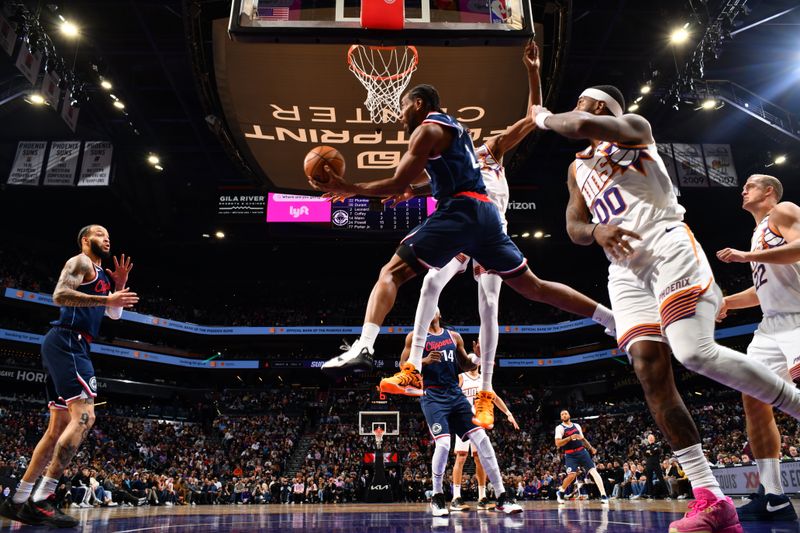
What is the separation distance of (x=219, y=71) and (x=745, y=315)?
31.1m

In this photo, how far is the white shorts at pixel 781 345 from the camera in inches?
166

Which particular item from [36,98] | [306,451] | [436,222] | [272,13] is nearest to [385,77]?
[272,13]

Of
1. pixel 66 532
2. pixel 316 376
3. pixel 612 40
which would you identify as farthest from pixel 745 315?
pixel 66 532

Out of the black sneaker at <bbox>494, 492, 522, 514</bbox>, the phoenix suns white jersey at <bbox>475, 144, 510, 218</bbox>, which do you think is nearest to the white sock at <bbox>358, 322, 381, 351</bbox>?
the phoenix suns white jersey at <bbox>475, 144, 510, 218</bbox>

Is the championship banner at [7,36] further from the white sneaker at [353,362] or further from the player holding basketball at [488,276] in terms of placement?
the white sneaker at [353,362]

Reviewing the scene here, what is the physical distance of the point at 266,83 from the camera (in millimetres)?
9016

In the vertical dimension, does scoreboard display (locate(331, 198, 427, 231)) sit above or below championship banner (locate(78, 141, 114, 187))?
below

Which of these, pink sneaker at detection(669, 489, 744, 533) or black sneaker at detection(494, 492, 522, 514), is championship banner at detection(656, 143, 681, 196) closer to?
black sneaker at detection(494, 492, 522, 514)

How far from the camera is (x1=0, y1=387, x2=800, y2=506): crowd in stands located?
17906 mm

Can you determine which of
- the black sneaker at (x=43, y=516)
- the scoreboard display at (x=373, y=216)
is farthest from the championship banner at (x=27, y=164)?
the black sneaker at (x=43, y=516)

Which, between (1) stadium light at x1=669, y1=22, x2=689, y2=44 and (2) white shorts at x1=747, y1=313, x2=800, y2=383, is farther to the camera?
(1) stadium light at x1=669, y1=22, x2=689, y2=44

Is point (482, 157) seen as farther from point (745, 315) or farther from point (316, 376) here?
point (316, 376)

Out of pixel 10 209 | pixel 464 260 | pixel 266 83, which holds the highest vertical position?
pixel 10 209

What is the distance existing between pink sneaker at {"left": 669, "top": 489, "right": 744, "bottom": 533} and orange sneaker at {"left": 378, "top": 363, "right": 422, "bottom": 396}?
187cm
